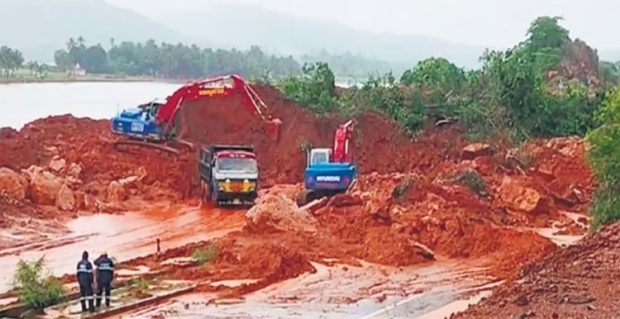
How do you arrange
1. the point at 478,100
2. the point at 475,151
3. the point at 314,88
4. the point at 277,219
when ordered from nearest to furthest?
the point at 277,219
the point at 475,151
the point at 478,100
the point at 314,88

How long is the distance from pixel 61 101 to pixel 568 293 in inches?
3052

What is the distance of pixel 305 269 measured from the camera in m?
26.7

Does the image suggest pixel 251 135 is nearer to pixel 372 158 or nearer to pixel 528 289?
pixel 372 158

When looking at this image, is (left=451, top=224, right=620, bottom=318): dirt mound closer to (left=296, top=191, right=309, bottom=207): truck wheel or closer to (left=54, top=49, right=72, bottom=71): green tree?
(left=296, top=191, right=309, bottom=207): truck wheel

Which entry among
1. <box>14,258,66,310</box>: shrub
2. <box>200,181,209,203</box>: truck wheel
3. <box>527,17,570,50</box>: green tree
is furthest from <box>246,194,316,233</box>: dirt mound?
<box>527,17,570,50</box>: green tree

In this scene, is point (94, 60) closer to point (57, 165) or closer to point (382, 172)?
point (57, 165)

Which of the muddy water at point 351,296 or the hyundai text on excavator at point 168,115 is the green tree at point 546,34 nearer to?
the hyundai text on excavator at point 168,115

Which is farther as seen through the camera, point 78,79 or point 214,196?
point 78,79

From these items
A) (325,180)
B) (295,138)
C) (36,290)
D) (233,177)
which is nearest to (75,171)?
(233,177)

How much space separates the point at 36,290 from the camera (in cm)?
2178

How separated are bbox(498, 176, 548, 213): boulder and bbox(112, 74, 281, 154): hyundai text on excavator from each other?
11203 millimetres

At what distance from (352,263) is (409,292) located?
334 centimetres

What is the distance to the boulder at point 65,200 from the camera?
121 ft

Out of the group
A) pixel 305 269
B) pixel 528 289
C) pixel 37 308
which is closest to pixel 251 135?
pixel 305 269
